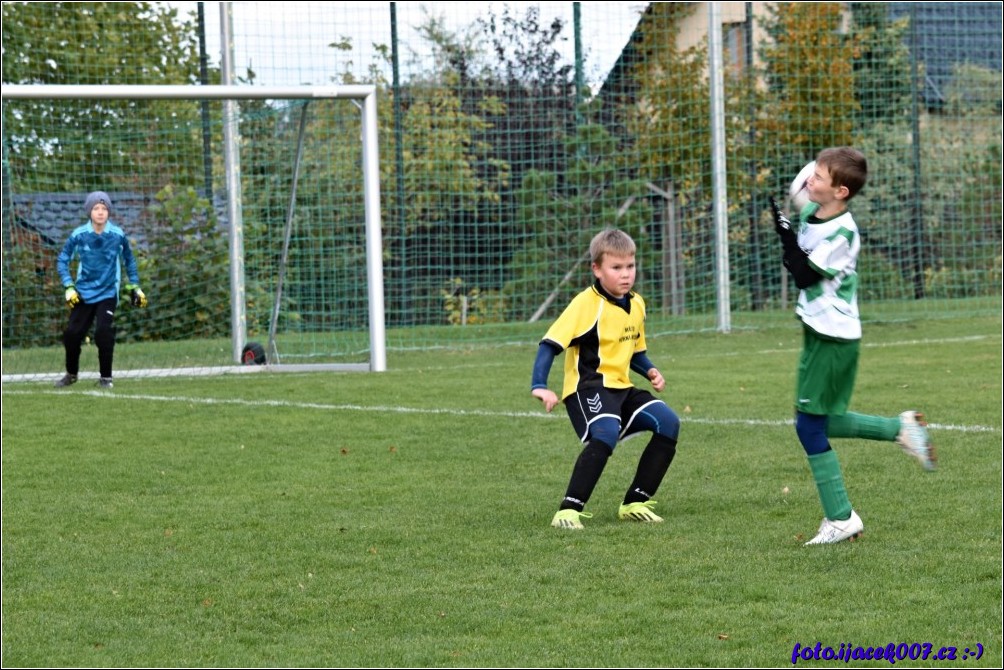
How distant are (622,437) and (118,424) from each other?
174 inches

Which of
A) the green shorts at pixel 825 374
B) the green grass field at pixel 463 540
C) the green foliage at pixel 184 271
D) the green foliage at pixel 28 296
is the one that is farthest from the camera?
the green foliage at pixel 184 271

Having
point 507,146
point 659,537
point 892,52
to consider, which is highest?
point 892,52

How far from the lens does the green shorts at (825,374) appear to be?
5918mm

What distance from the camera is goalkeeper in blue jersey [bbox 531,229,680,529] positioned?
652 cm

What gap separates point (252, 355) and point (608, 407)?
8.03 m

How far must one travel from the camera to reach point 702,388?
1125 centimetres

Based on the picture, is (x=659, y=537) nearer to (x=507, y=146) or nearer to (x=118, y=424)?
(x=118, y=424)

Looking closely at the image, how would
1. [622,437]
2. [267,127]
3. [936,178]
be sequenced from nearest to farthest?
1. [622,437]
2. [267,127]
3. [936,178]

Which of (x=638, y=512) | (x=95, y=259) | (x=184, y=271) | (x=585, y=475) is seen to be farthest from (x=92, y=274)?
(x=638, y=512)

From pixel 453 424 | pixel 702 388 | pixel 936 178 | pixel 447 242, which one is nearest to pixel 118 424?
pixel 453 424

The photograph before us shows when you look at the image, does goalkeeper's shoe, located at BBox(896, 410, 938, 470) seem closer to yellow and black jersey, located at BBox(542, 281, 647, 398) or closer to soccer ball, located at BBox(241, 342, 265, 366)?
yellow and black jersey, located at BBox(542, 281, 647, 398)

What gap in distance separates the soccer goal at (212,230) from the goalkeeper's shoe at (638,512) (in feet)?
26.2

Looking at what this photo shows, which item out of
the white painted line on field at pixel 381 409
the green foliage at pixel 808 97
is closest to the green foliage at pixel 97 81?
the white painted line on field at pixel 381 409

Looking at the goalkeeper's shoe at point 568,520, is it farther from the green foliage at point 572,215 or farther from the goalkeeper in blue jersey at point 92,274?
the green foliage at point 572,215
